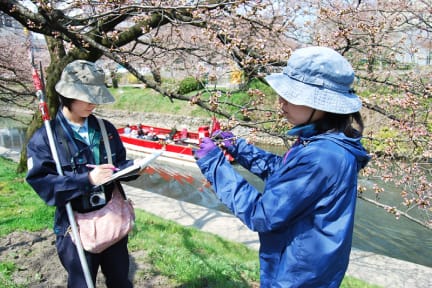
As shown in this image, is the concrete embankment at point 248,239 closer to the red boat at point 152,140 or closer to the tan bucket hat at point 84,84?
the tan bucket hat at point 84,84

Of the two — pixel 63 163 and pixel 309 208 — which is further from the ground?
pixel 309 208

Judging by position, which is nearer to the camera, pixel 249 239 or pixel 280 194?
pixel 280 194

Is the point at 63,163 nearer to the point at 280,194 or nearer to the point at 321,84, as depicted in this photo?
the point at 280,194

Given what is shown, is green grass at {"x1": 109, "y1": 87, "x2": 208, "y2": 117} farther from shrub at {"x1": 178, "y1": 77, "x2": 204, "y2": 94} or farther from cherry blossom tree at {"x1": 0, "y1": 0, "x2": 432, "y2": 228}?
cherry blossom tree at {"x1": 0, "y1": 0, "x2": 432, "y2": 228}

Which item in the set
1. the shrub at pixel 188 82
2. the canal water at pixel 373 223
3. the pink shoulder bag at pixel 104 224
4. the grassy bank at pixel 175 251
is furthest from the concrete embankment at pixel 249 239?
the pink shoulder bag at pixel 104 224

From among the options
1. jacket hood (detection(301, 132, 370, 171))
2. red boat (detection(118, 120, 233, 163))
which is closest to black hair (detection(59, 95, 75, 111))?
jacket hood (detection(301, 132, 370, 171))

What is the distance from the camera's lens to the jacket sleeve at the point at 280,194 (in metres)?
1.44

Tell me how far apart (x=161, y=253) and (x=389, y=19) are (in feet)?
13.5

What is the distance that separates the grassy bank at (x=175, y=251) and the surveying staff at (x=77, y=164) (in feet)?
4.72

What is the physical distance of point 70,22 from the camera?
3.30 meters

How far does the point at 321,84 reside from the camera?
1529 millimetres

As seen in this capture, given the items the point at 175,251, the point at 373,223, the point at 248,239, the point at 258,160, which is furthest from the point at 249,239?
the point at 373,223

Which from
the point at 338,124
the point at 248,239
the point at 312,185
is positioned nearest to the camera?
the point at 312,185

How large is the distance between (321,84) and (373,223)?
9534 millimetres
